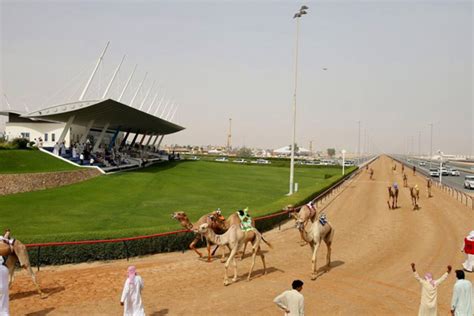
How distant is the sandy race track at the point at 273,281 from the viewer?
10.3m

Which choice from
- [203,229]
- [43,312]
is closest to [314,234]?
[203,229]

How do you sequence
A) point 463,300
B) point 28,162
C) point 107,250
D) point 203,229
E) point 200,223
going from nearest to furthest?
point 463,300 < point 203,229 < point 107,250 < point 200,223 < point 28,162

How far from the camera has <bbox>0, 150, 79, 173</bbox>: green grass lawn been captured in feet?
96.6

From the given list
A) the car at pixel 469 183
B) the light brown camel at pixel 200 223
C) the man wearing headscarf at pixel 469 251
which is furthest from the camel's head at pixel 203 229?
the car at pixel 469 183

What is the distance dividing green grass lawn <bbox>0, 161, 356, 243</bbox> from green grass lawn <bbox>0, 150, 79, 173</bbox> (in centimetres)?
282

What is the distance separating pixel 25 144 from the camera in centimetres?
3756

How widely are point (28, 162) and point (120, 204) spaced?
40.6ft

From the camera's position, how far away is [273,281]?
12.5 metres

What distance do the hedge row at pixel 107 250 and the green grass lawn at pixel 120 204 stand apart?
0.36 m

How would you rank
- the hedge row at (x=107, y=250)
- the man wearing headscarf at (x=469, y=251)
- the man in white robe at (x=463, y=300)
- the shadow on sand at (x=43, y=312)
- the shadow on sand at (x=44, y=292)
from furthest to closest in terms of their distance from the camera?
the man wearing headscarf at (x=469, y=251)
the hedge row at (x=107, y=250)
the shadow on sand at (x=44, y=292)
the shadow on sand at (x=43, y=312)
the man in white robe at (x=463, y=300)

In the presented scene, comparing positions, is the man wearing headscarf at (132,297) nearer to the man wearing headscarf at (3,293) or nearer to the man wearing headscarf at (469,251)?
the man wearing headscarf at (3,293)

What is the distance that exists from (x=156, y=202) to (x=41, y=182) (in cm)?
878

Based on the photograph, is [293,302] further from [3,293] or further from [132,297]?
[3,293]

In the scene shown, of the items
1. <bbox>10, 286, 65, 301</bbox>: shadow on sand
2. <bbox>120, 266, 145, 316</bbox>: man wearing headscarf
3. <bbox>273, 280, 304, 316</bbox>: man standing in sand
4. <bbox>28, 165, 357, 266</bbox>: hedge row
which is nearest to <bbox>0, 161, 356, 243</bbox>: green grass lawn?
<bbox>28, 165, 357, 266</bbox>: hedge row
